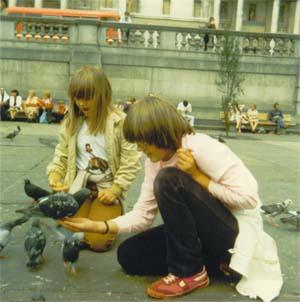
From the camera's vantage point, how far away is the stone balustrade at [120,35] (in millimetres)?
18984

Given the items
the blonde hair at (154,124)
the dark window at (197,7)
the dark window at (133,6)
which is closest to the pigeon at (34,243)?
the blonde hair at (154,124)

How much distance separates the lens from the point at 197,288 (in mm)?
2816

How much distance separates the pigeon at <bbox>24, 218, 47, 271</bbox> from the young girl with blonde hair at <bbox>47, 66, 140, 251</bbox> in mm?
440

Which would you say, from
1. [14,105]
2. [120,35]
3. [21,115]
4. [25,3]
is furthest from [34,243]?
[25,3]

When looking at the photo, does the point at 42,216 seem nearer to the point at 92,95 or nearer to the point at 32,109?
the point at 92,95

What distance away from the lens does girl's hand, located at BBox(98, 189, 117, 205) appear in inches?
136

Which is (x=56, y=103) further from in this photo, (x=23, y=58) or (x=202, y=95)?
(x=202, y=95)

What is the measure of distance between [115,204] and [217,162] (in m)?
1.11

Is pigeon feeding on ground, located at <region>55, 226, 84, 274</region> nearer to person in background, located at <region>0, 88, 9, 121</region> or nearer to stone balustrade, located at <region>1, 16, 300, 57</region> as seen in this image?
person in background, located at <region>0, 88, 9, 121</region>

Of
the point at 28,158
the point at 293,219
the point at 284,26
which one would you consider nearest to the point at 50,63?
the point at 28,158

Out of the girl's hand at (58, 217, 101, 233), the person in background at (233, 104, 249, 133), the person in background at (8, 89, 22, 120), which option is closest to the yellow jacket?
the girl's hand at (58, 217, 101, 233)

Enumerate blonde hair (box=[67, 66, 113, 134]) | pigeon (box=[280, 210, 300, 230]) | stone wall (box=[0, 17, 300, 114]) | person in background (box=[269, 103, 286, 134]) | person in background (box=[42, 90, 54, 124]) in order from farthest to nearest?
stone wall (box=[0, 17, 300, 114]) → person in background (box=[269, 103, 286, 134]) → person in background (box=[42, 90, 54, 124]) → pigeon (box=[280, 210, 300, 230]) → blonde hair (box=[67, 66, 113, 134])

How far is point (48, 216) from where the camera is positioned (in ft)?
8.77

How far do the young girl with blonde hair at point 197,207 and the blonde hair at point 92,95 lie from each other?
0.77 meters
